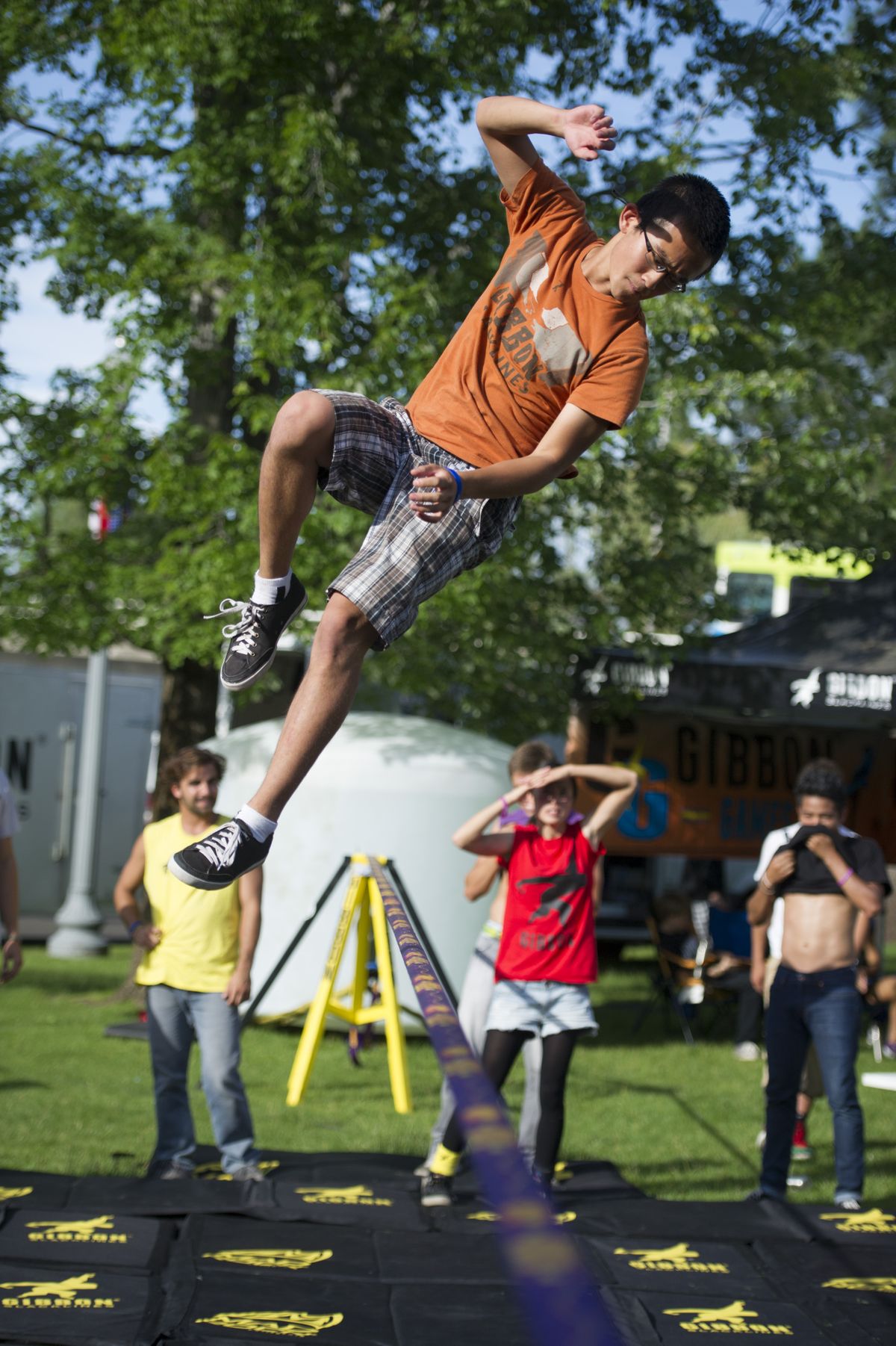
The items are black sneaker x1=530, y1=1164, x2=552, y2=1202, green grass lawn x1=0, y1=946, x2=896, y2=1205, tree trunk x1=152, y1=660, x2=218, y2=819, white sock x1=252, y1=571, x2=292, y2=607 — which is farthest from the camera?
tree trunk x1=152, y1=660, x2=218, y2=819

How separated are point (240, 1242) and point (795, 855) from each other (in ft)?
9.30

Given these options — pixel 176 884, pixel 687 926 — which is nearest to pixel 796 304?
pixel 687 926

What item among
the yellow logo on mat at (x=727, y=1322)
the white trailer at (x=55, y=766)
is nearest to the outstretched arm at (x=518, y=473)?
the yellow logo on mat at (x=727, y=1322)

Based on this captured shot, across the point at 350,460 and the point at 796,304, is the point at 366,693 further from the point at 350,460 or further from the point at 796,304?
the point at 350,460

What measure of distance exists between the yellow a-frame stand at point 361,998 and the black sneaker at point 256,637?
3017 mm

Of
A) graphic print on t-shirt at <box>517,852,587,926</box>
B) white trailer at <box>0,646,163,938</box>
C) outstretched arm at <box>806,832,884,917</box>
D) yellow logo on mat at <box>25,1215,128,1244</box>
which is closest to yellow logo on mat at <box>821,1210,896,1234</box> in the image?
outstretched arm at <box>806,832,884,917</box>

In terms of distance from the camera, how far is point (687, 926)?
1090 centimetres

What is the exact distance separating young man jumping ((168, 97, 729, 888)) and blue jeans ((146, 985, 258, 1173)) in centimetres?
310

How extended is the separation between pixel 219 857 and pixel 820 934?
149 inches

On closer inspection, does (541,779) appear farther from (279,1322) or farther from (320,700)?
(320,700)

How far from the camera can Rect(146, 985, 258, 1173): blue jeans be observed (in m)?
5.72

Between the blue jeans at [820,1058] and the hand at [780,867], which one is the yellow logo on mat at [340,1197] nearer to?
the blue jeans at [820,1058]

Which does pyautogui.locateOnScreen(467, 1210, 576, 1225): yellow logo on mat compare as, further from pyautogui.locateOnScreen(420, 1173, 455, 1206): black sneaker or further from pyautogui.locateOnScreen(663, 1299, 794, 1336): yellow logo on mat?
pyautogui.locateOnScreen(663, 1299, 794, 1336): yellow logo on mat

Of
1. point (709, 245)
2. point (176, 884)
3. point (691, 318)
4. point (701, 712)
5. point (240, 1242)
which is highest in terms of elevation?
point (691, 318)
